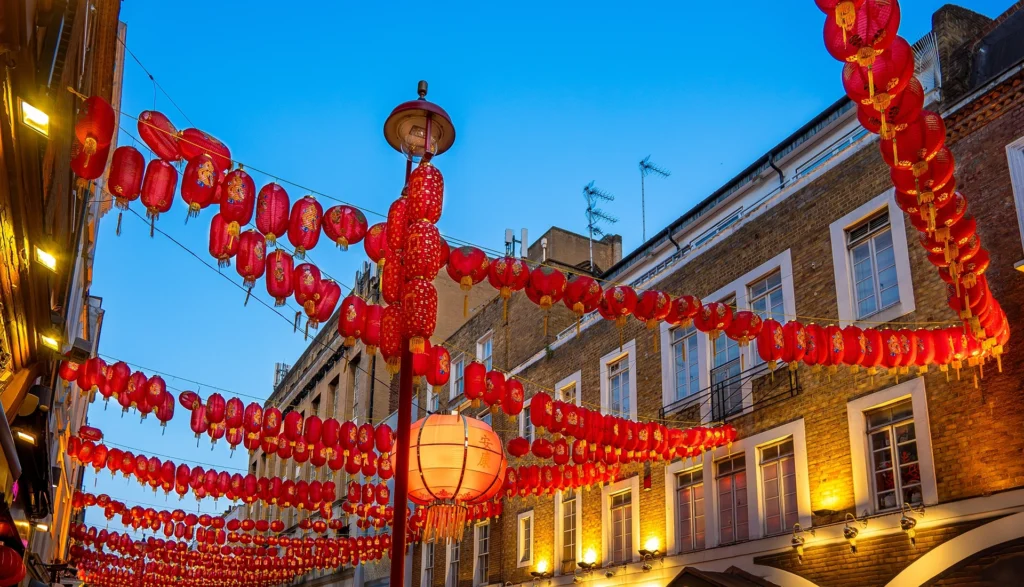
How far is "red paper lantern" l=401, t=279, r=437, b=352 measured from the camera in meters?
8.43

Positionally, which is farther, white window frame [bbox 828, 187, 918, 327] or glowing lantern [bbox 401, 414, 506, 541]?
white window frame [bbox 828, 187, 918, 327]

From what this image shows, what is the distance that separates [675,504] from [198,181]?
1235 cm

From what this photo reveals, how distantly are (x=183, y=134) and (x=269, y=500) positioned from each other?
13.6 metres

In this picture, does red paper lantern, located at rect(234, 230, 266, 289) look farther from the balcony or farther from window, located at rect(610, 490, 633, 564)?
window, located at rect(610, 490, 633, 564)

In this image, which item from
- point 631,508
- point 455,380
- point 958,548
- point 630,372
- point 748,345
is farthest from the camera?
point 455,380

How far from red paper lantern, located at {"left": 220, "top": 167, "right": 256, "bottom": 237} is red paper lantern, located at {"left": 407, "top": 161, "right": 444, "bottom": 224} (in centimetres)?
160

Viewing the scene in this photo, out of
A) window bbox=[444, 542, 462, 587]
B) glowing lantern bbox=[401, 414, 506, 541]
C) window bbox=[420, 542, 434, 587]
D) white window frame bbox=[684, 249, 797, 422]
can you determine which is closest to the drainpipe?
white window frame bbox=[684, 249, 797, 422]

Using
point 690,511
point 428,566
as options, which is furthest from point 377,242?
point 428,566

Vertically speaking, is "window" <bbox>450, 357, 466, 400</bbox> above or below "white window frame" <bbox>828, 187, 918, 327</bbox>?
above

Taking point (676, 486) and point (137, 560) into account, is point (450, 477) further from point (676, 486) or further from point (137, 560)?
point (137, 560)

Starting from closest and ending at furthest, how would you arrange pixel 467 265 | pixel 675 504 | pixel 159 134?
pixel 159 134
pixel 467 265
pixel 675 504

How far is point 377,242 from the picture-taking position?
10.1m

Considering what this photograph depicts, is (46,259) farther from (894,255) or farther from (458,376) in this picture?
(458,376)

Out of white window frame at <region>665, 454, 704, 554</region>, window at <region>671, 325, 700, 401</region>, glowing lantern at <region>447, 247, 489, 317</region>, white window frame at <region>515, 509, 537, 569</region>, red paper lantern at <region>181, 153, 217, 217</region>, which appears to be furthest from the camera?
white window frame at <region>515, 509, 537, 569</region>
